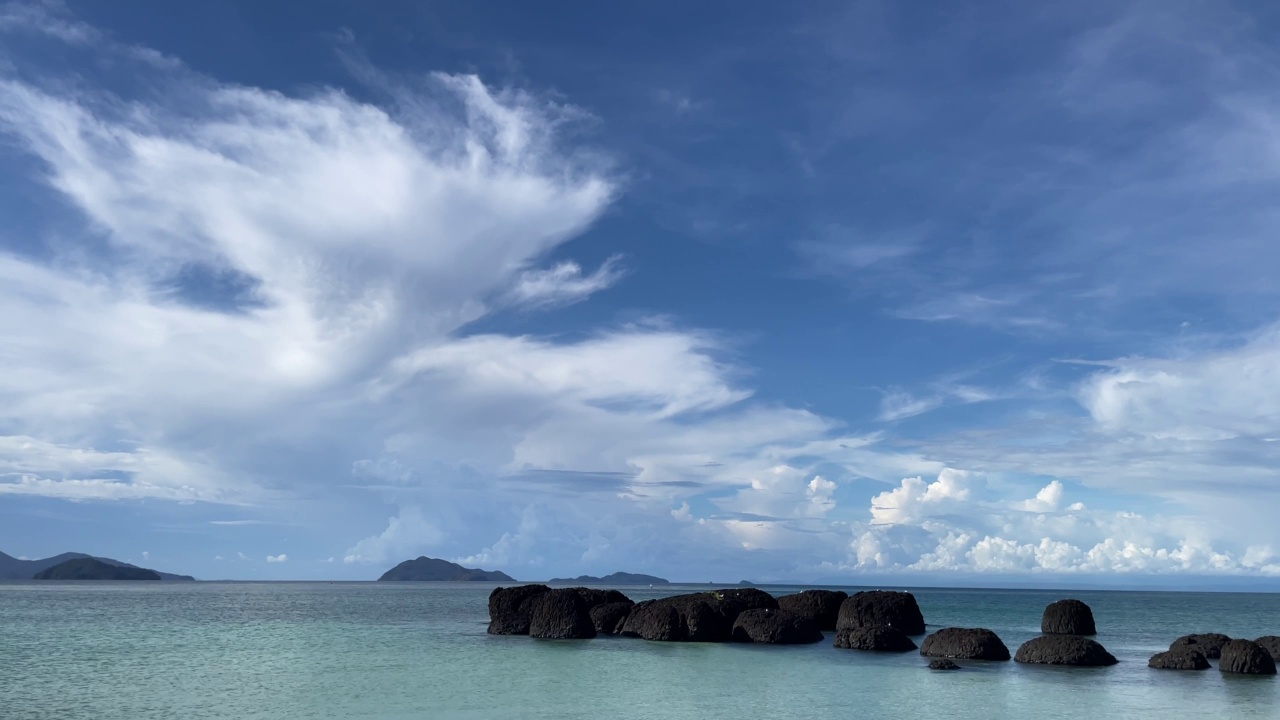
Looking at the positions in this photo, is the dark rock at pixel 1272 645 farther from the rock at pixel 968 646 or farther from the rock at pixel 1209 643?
the rock at pixel 968 646

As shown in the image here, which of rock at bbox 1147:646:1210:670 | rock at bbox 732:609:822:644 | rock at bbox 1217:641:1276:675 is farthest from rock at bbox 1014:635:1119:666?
rock at bbox 732:609:822:644

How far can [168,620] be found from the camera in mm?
69188

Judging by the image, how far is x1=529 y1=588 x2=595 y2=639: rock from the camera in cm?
4991

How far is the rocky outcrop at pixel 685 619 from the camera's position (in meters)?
48.2

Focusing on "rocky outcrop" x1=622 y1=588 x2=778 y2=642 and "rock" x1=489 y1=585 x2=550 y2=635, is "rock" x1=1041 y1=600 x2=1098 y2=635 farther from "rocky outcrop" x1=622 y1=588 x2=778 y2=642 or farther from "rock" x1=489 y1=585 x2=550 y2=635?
"rock" x1=489 y1=585 x2=550 y2=635

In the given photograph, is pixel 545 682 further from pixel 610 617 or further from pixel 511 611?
pixel 511 611

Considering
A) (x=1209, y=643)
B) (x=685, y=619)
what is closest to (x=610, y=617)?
(x=685, y=619)

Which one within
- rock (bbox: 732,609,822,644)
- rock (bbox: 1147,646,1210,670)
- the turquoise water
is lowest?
the turquoise water

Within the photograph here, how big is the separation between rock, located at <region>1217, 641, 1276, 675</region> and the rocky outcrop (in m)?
22.5

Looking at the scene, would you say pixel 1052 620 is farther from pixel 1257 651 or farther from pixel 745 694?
pixel 745 694

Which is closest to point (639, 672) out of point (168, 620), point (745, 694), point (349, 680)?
point (745, 694)

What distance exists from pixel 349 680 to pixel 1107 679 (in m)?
27.6

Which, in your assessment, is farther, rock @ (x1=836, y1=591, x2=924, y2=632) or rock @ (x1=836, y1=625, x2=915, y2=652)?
rock @ (x1=836, y1=591, x2=924, y2=632)

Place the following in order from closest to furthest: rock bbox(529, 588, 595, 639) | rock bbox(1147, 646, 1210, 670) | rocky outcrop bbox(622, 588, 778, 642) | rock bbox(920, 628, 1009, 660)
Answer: rock bbox(1147, 646, 1210, 670), rock bbox(920, 628, 1009, 660), rocky outcrop bbox(622, 588, 778, 642), rock bbox(529, 588, 595, 639)
